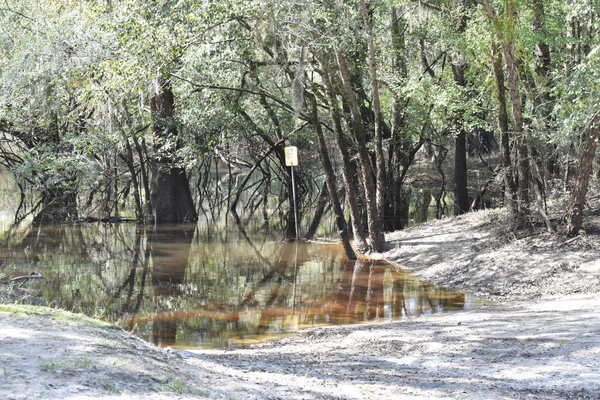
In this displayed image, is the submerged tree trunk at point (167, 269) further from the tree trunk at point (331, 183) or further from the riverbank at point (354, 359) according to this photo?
the tree trunk at point (331, 183)

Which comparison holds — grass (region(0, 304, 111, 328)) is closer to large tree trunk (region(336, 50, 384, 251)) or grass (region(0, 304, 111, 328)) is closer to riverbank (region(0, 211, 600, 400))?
riverbank (region(0, 211, 600, 400))

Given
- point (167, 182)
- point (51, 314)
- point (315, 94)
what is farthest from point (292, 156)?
point (51, 314)

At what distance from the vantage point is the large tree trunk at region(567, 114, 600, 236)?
1210 centimetres

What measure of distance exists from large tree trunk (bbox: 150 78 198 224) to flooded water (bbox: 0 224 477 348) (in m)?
4.62

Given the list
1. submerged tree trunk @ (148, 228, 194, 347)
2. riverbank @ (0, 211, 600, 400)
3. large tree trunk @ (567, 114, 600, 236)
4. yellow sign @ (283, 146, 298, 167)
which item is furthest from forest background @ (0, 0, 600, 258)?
riverbank @ (0, 211, 600, 400)

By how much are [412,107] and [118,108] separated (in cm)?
929

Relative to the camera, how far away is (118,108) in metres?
22.5

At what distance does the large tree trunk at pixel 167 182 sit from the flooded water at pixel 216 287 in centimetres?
462

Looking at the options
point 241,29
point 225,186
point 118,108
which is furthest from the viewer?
point 225,186

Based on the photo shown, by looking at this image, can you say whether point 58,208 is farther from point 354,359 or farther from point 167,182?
point 354,359

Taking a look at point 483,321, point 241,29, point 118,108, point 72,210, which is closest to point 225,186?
point 72,210

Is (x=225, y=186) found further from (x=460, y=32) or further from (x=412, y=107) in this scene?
(x=460, y=32)

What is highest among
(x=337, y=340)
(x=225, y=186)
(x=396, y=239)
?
(x=225, y=186)

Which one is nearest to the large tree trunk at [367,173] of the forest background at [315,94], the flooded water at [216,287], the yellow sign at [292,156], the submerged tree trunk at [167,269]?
the forest background at [315,94]
